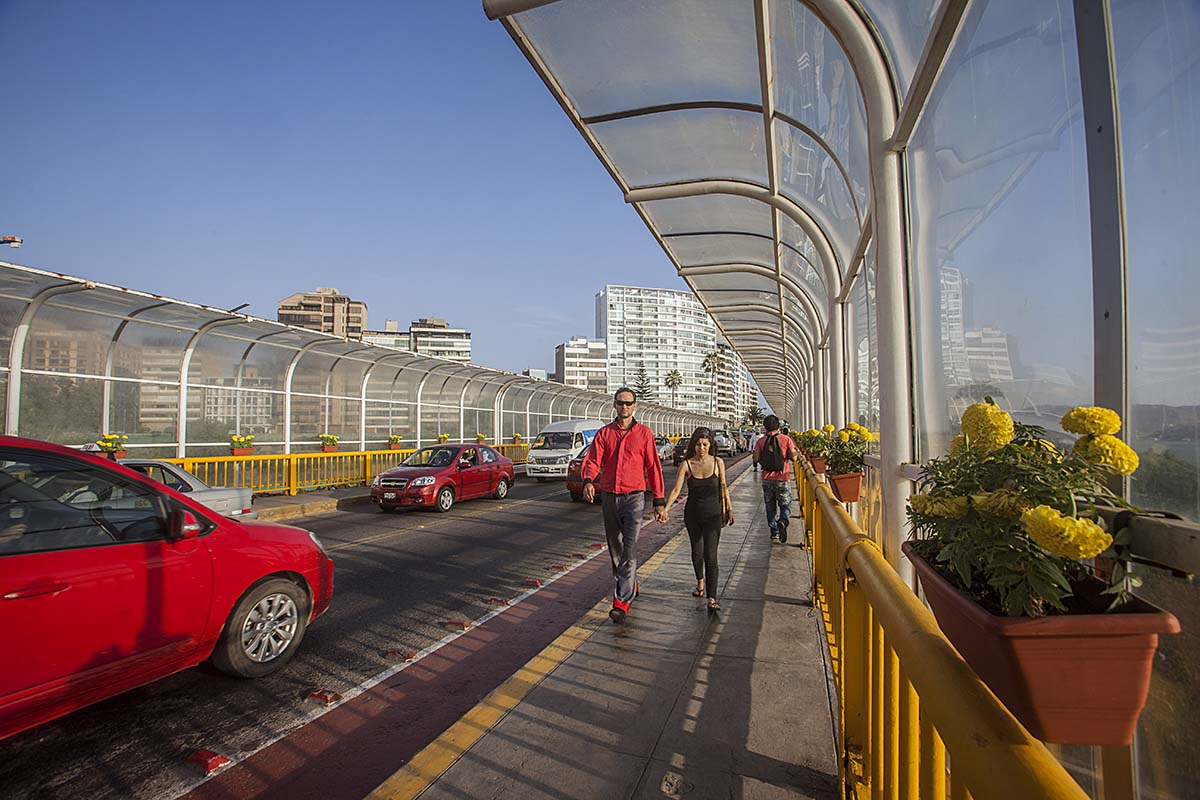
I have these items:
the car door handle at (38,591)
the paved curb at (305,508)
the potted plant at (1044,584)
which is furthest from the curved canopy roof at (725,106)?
the paved curb at (305,508)

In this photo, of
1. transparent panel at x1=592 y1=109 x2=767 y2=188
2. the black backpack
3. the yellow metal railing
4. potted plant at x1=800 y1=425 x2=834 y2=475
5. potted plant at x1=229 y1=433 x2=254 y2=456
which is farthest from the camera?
potted plant at x1=229 y1=433 x2=254 y2=456

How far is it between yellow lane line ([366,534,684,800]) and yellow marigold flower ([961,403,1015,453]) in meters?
2.64

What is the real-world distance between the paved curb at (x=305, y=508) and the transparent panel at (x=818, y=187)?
10.1 metres

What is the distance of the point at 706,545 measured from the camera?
528 centimetres

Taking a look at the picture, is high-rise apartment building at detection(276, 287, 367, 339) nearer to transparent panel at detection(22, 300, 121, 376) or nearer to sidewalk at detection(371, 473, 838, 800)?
transparent panel at detection(22, 300, 121, 376)

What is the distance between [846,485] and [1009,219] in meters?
3.78

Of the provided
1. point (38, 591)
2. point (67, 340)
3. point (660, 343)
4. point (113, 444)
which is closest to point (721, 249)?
point (38, 591)

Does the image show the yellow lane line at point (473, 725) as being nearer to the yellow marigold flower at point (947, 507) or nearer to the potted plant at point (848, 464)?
the yellow marigold flower at point (947, 507)

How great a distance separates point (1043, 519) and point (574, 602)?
5.12m

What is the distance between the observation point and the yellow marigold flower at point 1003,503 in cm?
127

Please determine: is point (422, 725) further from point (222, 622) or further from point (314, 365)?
point (314, 365)

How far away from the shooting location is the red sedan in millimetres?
11953

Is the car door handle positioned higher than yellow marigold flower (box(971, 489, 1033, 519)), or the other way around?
yellow marigold flower (box(971, 489, 1033, 519))

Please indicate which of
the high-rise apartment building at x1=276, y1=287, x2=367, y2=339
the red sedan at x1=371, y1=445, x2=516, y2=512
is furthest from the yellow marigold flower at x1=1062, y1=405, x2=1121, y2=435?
the high-rise apartment building at x1=276, y1=287, x2=367, y2=339
